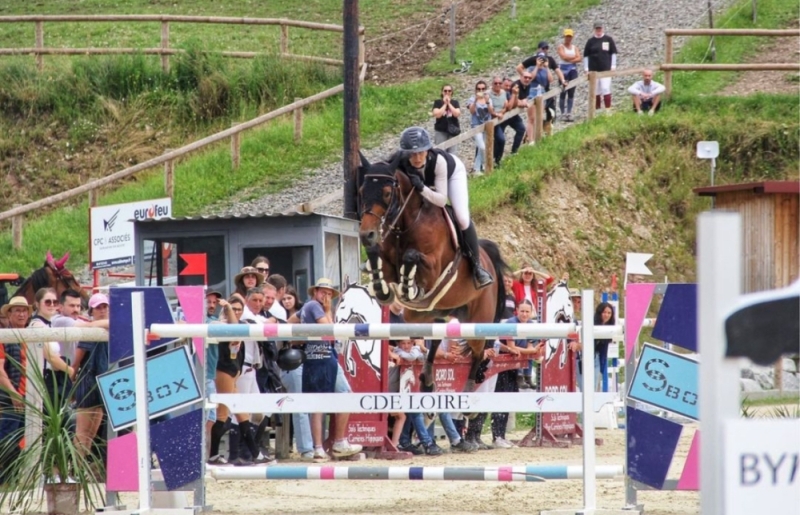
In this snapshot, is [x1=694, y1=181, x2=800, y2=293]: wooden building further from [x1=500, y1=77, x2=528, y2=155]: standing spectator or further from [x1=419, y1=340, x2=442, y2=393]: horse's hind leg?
[x1=419, y1=340, x2=442, y2=393]: horse's hind leg

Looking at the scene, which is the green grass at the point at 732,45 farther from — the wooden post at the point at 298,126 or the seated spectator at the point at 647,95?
the wooden post at the point at 298,126

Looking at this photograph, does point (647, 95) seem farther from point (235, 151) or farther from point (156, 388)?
point (156, 388)

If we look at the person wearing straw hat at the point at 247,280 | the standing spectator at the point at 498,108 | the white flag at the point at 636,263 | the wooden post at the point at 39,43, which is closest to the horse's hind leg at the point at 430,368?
the person wearing straw hat at the point at 247,280

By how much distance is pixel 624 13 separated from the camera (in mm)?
33094

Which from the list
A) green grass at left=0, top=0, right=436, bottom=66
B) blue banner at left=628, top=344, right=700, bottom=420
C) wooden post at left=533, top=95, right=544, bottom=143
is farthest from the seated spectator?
blue banner at left=628, top=344, right=700, bottom=420

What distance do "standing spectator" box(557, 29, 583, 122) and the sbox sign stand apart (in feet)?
37.8

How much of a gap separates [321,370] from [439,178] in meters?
2.12

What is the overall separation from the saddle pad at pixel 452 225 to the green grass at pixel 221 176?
10991mm

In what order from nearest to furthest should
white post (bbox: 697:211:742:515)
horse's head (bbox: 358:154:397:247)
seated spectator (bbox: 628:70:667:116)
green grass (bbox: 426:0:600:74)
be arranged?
white post (bbox: 697:211:742:515), horse's head (bbox: 358:154:397:247), seated spectator (bbox: 628:70:667:116), green grass (bbox: 426:0:600:74)

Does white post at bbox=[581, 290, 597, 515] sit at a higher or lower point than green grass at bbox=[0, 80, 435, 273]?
lower

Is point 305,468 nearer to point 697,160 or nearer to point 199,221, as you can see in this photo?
point 199,221

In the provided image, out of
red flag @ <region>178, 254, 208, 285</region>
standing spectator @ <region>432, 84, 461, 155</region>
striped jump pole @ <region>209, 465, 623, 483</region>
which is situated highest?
standing spectator @ <region>432, 84, 461, 155</region>

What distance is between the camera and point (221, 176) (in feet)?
73.9

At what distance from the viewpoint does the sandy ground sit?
8.09 metres
